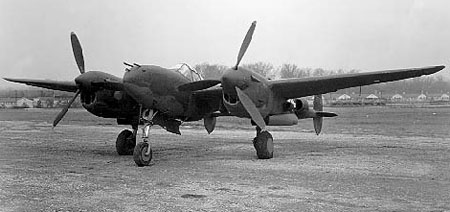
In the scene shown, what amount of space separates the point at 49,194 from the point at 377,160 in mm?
8277

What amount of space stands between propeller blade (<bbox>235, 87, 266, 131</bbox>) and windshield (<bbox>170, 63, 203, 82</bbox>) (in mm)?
1961

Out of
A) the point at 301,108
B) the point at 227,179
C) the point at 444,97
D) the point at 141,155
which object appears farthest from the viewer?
the point at 444,97

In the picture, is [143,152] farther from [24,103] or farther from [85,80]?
[24,103]

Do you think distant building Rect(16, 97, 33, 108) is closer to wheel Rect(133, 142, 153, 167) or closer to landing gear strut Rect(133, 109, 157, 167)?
landing gear strut Rect(133, 109, 157, 167)

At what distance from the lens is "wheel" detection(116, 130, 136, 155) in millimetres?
14375

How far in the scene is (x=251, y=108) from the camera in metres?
12.3

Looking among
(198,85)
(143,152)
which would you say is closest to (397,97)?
(198,85)

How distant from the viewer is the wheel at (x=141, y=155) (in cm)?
1156

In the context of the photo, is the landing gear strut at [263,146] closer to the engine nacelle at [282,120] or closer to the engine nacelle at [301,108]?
the engine nacelle at [282,120]

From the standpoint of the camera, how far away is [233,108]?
41.4 ft

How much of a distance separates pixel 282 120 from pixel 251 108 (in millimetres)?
1921

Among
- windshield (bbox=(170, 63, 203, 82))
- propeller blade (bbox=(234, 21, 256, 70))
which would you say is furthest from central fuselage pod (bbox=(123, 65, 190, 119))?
propeller blade (bbox=(234, 21, 256, 70))

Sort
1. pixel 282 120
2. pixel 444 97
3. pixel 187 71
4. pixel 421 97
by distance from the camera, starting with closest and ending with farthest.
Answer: pixel 187 71 → pixel 282 120 → pixel 444 97 → pixel 421 97

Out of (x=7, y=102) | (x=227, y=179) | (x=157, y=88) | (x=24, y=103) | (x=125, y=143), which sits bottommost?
(x=227, y=179)
